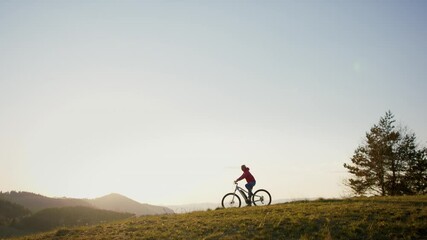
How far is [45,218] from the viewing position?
Answer: 4134 centimetres

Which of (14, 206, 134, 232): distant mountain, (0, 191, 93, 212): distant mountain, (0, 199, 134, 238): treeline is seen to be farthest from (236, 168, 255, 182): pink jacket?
(0, 191, 93, 212): distant mountain

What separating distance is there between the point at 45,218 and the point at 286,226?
125 ft

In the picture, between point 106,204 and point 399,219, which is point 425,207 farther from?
point 106,204

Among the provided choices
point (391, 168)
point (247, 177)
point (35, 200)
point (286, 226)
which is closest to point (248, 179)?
point (247, 177)

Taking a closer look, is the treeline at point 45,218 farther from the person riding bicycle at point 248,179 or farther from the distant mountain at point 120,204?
the distant mountain at point 120,204

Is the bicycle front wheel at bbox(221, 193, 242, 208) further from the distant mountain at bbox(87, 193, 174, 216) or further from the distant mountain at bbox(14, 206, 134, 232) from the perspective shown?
the distant mountain at bbox(87, 193, 174, 216)

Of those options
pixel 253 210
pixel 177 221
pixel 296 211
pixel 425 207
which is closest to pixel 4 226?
pixel 177 221

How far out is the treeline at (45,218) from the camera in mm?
36750

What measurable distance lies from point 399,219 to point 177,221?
379 inches

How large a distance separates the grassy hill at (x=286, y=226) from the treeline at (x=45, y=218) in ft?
76.4

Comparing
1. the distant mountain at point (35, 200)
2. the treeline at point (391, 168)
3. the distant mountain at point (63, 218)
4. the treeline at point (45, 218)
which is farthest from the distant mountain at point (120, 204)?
the treeline at point (391, 168)

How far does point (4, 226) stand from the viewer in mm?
35031

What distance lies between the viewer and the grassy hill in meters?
11.6

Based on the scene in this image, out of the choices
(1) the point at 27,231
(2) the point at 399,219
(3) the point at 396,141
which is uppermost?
(3) the point at 396,141
